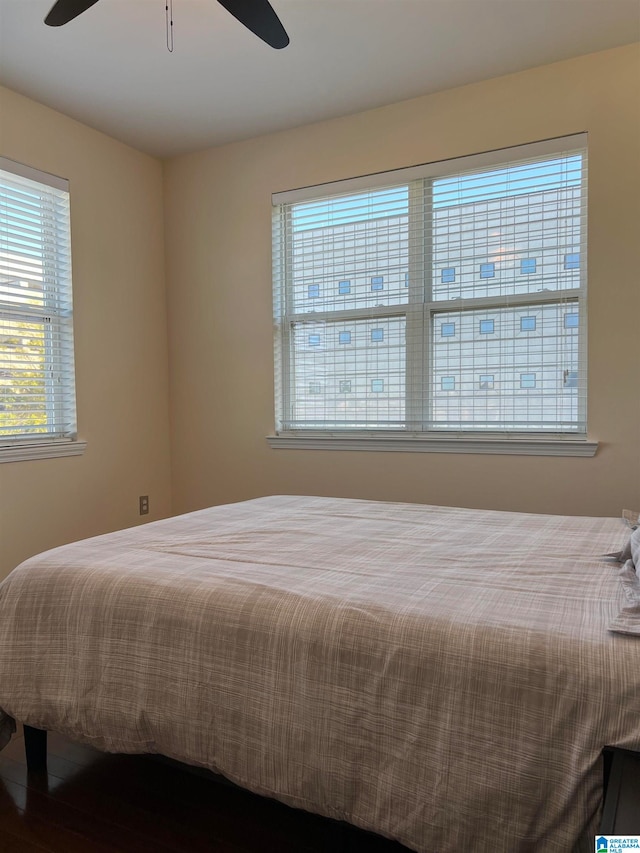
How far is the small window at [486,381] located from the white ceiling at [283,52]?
4.99 ft

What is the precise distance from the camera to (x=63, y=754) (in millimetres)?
1871

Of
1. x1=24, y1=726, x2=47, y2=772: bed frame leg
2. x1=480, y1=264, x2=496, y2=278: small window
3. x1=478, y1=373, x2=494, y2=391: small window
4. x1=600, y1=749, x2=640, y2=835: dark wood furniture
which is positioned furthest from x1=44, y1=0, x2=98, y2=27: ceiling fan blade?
x1=600, y1=749, x2=640, y2=835: dark wood furniture

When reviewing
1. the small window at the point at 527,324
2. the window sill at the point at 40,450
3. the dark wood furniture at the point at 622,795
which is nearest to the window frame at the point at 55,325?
the window sill at the point at 40,450

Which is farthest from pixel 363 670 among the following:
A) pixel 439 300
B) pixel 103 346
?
pixel 103 346

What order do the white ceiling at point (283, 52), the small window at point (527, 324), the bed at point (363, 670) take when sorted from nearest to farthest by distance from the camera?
the bed at point (363, 670) → the white ceiling at point (283, 52) → the small window at point (527, 324)

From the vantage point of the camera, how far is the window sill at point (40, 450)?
312cm

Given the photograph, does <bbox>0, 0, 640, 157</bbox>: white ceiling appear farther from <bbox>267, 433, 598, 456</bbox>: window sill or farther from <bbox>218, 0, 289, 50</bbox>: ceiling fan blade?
<bbox>267, 433, 598, 456</bbox>: window sill

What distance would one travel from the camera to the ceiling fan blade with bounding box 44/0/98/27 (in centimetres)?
194

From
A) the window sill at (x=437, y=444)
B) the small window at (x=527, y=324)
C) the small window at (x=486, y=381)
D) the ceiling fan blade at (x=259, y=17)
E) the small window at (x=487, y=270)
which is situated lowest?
the window sill at (x=437, y=444)

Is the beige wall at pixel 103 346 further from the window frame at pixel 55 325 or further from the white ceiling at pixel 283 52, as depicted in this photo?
the white ceiling at pixel 283 52

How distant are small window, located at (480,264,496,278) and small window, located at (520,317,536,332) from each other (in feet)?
0.95

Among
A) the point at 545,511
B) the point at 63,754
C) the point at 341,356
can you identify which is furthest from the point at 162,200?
the point at 63,754

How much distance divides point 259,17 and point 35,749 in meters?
2.38

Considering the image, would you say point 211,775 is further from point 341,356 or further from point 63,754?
point 341,356
